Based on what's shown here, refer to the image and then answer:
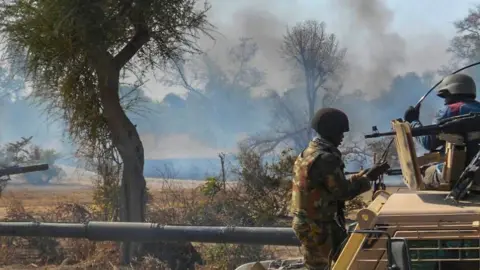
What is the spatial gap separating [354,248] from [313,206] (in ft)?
3.37

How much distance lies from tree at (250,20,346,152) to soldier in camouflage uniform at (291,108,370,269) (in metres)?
25.0

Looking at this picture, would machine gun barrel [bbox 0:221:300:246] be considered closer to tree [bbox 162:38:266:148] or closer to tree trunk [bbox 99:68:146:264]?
tree trunk [bbox 99:68:146:264]

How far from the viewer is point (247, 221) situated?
1188 centimetres

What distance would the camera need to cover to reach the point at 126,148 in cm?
1055

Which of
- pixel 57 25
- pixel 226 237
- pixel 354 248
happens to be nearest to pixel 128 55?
pixel 57 25

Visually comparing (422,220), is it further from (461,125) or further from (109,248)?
(109,248)

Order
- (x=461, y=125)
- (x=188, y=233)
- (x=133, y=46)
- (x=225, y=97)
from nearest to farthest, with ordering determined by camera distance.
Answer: (x=461, y=125) → (x=188, y=233) → (x=133, y=46) → (x=225, y=97)

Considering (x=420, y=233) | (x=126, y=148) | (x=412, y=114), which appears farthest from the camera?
(x=126, y=148)

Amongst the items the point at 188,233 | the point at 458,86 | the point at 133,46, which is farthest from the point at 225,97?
the point at 458,86

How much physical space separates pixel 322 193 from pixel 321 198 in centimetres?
4

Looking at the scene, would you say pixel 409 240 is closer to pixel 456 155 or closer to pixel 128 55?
pixel 456 155

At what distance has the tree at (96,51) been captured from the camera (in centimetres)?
1009

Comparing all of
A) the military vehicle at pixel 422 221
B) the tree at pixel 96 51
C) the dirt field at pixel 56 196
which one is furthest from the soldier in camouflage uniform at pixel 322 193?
the tree at pixel 96 51

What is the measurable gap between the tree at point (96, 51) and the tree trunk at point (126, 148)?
0.5 inches
